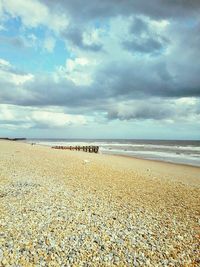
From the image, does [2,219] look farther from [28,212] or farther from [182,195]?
[182,195]

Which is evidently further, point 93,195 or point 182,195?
point 182,195

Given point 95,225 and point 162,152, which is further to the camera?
point 162,152

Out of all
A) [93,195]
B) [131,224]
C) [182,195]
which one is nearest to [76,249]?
[131,224]

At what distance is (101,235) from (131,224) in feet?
4.27

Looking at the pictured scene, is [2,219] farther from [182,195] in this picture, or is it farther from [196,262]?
[182,195]

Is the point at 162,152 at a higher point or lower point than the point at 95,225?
lower

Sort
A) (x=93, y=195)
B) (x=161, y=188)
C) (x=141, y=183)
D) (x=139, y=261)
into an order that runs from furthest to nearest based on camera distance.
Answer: (x=141, y=183)
(x=161, y=188)
(x=93, y=195)
(x=139, y=261)

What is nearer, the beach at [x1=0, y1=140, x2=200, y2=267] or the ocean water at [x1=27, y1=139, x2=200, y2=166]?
the beach at [x1=0, y1=140, x2=200, y2=267]

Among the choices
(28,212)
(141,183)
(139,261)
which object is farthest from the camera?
(141,183)

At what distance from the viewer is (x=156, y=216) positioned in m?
9.41

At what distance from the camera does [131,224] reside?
27.5 feet

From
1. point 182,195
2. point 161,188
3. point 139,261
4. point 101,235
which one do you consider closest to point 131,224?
point 101,235

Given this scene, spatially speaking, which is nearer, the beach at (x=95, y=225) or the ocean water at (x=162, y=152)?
the beach at (x=95, y=225)

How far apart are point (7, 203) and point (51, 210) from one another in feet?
5.44
